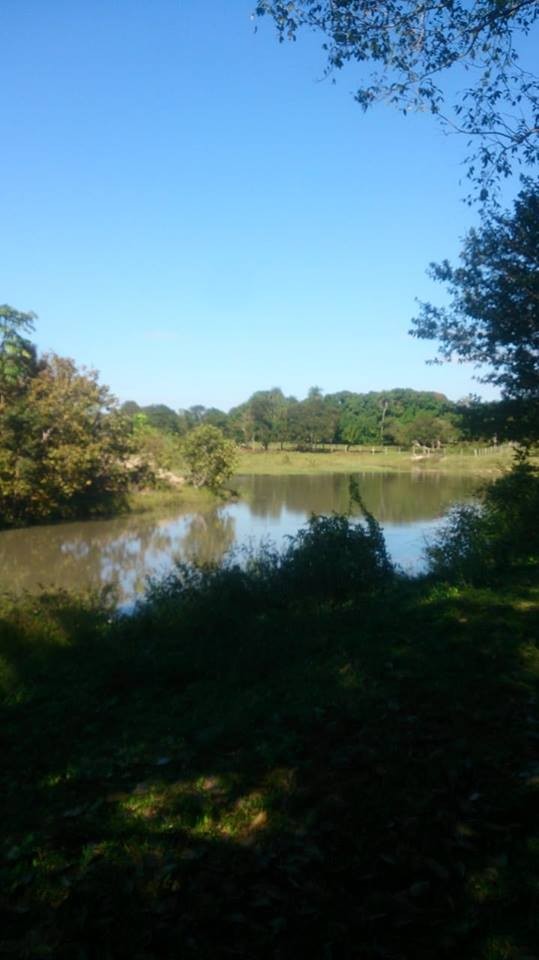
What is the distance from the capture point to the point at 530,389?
15.2 meters

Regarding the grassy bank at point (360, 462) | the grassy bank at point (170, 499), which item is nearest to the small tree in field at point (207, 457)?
the grassy bank at point (170, 499)

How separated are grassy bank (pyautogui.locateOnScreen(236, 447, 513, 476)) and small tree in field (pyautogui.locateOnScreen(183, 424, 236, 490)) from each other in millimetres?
14589

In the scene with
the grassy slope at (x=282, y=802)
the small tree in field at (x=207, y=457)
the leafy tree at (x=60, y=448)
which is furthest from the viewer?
the small tree in field at (x=207, y=457)

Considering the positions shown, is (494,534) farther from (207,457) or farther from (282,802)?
(207,457)

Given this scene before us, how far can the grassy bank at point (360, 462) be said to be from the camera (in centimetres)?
5892

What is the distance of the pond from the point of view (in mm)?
18859

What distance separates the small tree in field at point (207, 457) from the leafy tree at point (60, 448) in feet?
25.6

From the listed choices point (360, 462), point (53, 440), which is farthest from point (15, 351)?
point (360, 462)

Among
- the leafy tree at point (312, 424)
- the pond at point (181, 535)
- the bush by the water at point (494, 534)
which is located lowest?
the pond at point (181, 535)

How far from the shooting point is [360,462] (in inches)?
2689

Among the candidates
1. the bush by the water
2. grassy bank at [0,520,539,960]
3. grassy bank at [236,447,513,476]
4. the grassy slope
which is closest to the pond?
the bush by the water

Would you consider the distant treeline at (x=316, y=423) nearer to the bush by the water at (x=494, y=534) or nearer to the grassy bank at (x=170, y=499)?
the grassy bank at (x=170, y=499)

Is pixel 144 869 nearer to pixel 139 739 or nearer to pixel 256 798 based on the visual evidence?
pixel 256 798

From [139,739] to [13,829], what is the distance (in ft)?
4.40
